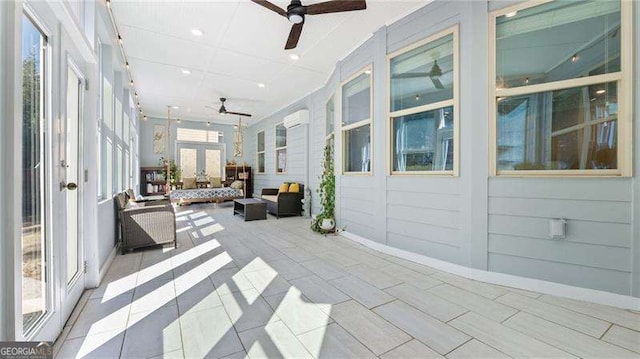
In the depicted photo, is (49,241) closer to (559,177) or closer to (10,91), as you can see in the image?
(10,91)

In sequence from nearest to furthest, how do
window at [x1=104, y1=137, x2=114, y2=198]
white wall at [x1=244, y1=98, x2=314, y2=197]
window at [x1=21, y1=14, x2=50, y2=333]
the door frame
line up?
window at [x1=21, y1=14, x2=50, y2=333]
the door frame
window at [x1=104, y1=137, x2=114, y2=198]
white wall at [x1=244, y1=98, x2=314, y2=197]

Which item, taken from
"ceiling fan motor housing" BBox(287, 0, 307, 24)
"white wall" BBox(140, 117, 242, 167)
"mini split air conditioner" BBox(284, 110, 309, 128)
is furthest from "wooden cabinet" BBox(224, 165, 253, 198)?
"ceiling fan motor housing" BBox(287, 0, 307, 24)

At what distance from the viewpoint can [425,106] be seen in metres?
3.13

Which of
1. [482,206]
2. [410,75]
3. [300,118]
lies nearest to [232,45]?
[410,75]

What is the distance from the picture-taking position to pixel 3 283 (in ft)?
3.55

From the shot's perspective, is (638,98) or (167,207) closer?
(638,98)

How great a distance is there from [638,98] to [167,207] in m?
5.25

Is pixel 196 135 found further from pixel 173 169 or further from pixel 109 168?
pixel 109 168

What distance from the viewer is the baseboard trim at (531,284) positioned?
2.11 meters

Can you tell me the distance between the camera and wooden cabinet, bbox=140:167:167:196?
876cm

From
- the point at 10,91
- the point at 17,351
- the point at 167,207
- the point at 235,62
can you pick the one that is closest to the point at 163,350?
the point at 17,351

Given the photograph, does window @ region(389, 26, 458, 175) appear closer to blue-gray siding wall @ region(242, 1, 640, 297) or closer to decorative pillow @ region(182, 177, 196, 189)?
blue-gray siding wall @ region(242, 1, 640, 297)

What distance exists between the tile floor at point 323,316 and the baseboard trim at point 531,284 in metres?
0.08

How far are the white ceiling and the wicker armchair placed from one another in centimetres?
243
